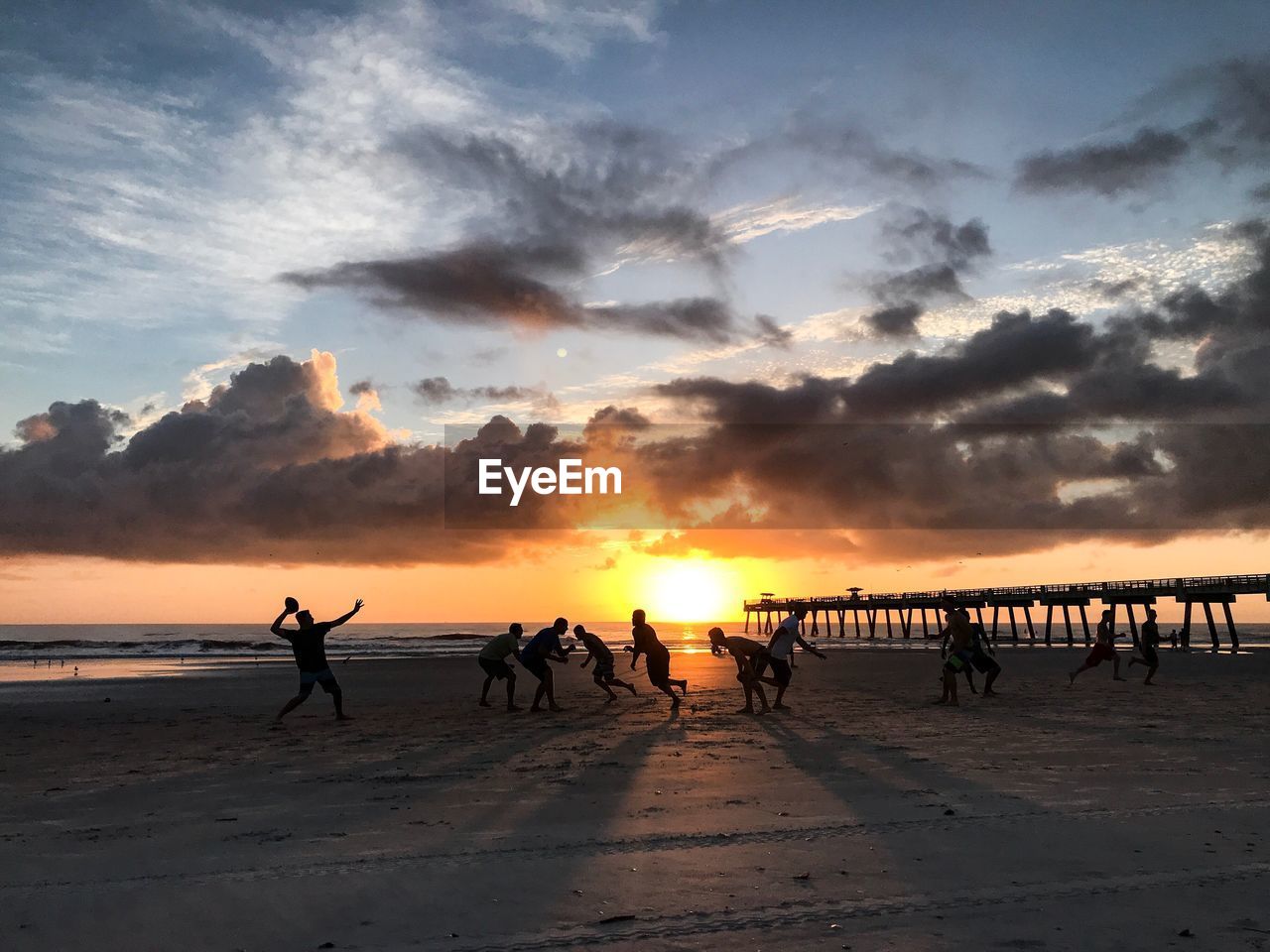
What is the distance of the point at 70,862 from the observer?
645 cm

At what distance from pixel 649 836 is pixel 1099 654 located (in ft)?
55.8

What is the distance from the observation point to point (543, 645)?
54.4ft

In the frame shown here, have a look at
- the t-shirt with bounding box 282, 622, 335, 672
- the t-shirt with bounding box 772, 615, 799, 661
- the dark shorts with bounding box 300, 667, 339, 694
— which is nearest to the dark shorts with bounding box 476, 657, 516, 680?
the dark shorts with bounding box 300, 667, 339, 694

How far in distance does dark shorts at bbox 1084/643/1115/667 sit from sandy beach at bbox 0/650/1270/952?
20.5ft

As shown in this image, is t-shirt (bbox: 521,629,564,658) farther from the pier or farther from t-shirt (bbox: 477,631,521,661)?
the pier

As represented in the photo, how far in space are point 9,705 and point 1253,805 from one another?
72.1 feet

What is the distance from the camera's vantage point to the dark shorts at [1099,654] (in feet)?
67.9

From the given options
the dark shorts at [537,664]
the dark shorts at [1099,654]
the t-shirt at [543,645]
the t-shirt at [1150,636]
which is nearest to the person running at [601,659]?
the t-shirt at [543,645]

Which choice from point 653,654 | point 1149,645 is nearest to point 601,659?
point 653,654

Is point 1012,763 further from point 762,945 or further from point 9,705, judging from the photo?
point 9,705

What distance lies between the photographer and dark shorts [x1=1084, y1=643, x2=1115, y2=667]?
20703 mm

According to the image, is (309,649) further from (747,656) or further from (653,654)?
(747,656)

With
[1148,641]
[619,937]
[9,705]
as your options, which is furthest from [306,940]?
[1148,641]

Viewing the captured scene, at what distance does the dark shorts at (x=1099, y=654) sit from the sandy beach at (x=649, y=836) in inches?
246
